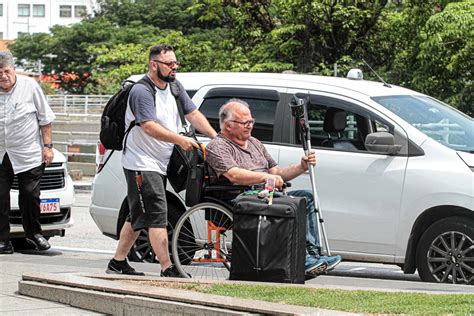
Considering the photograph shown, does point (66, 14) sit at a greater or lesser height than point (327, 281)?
greater

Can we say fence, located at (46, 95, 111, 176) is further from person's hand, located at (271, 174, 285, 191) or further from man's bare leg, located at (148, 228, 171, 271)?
person's hand, located at (271, 174, 285, 191)

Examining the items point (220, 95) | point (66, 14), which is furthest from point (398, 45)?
point (66, 14)

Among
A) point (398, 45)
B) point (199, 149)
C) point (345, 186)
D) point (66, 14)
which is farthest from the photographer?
point (66, 14)

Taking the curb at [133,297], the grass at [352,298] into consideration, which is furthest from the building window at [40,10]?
the grass at [352,298]

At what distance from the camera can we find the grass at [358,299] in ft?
21.4

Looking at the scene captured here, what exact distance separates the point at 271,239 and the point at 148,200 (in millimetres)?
1239

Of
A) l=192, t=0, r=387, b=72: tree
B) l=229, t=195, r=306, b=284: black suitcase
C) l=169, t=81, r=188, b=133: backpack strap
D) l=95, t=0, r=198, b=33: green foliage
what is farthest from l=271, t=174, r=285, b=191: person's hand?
l=95, t=0, r=198, b=33: green foliage

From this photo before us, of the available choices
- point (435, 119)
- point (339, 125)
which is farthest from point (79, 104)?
point (435, 119)

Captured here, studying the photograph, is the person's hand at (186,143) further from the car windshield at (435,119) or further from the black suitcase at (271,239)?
the car windshield at (435,119)

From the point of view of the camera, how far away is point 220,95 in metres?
10.5

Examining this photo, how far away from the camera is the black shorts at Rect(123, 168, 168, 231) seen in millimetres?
8688

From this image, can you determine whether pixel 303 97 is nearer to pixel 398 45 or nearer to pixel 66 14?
pixel 398 45

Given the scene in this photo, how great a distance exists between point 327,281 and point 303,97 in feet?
5.97

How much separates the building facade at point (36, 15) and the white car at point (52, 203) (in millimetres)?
112094
